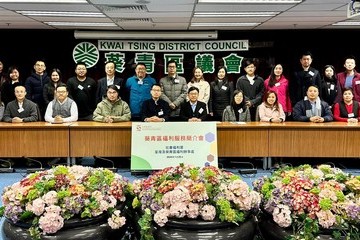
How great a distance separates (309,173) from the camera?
6.86 ft

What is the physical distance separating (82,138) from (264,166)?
8.35ft

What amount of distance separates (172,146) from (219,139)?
75cm

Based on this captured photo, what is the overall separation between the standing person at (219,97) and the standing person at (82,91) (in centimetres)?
197

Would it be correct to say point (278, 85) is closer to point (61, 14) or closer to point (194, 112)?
point (194, 112)

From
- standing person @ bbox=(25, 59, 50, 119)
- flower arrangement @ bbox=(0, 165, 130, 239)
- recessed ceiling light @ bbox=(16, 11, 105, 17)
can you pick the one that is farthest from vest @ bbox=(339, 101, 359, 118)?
flower arrangement @ bbox=(0, 165, 130, 239)

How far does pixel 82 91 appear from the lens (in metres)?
7.57

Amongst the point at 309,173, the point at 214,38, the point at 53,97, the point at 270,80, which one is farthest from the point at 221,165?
the point at 309,173

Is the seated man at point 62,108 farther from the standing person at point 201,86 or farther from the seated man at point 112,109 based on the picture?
the standing person at point 201,86

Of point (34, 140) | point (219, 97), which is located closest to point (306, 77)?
point (219, 97)

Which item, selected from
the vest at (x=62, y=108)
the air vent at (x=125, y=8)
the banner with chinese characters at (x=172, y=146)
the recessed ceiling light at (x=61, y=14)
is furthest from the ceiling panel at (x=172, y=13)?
the banner with chinese characters at (x=172, y=146)

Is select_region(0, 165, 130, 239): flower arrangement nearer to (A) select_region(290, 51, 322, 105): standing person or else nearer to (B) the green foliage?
(B) the green foliage

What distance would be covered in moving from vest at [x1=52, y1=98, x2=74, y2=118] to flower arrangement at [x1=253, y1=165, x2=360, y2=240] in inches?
206

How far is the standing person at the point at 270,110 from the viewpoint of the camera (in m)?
6.87

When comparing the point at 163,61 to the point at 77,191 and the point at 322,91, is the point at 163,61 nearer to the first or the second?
the point at 322,91
